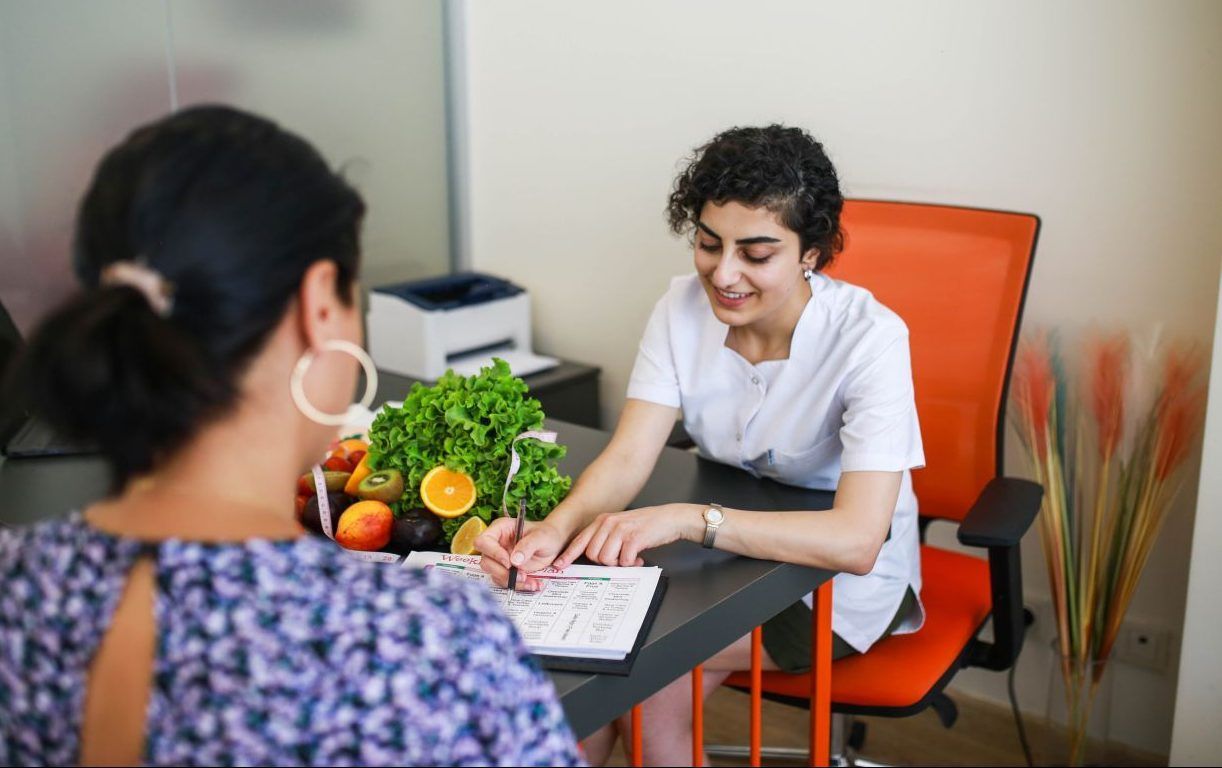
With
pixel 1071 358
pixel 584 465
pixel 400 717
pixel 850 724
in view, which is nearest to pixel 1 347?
pixel 584 465

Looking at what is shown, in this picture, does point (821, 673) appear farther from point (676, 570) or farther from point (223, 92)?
point (223, 92)

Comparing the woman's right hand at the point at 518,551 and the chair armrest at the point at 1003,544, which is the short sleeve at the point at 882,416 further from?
the woman's right hand at the point at 518,551

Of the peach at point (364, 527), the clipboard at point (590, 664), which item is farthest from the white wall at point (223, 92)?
the clipboard at point (590, 664)

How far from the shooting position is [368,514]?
5.09ft

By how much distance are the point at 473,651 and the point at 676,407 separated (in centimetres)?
110

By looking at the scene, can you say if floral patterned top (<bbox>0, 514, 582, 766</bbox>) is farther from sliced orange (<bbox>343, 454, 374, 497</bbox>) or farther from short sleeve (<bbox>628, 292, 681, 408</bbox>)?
short sleeve (<bbox>628, 292, 681, 408</bbox>)

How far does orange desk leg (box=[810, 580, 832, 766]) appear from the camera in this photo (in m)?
1.68

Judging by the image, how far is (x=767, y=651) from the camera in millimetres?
1847

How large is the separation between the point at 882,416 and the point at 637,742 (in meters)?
0.67

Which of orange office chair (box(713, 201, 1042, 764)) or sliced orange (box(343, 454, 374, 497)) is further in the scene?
orange office chair (box(713, 201, 1042, 764))

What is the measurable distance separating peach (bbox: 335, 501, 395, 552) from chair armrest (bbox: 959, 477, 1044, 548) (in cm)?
83

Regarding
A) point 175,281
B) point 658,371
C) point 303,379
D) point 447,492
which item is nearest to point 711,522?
point 447,492

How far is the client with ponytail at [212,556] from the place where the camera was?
0.85 m

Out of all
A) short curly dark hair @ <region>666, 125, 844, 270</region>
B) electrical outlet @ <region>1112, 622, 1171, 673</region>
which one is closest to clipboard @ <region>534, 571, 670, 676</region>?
short curly dark hair @ <region>666, 125, 844, 270</region>
